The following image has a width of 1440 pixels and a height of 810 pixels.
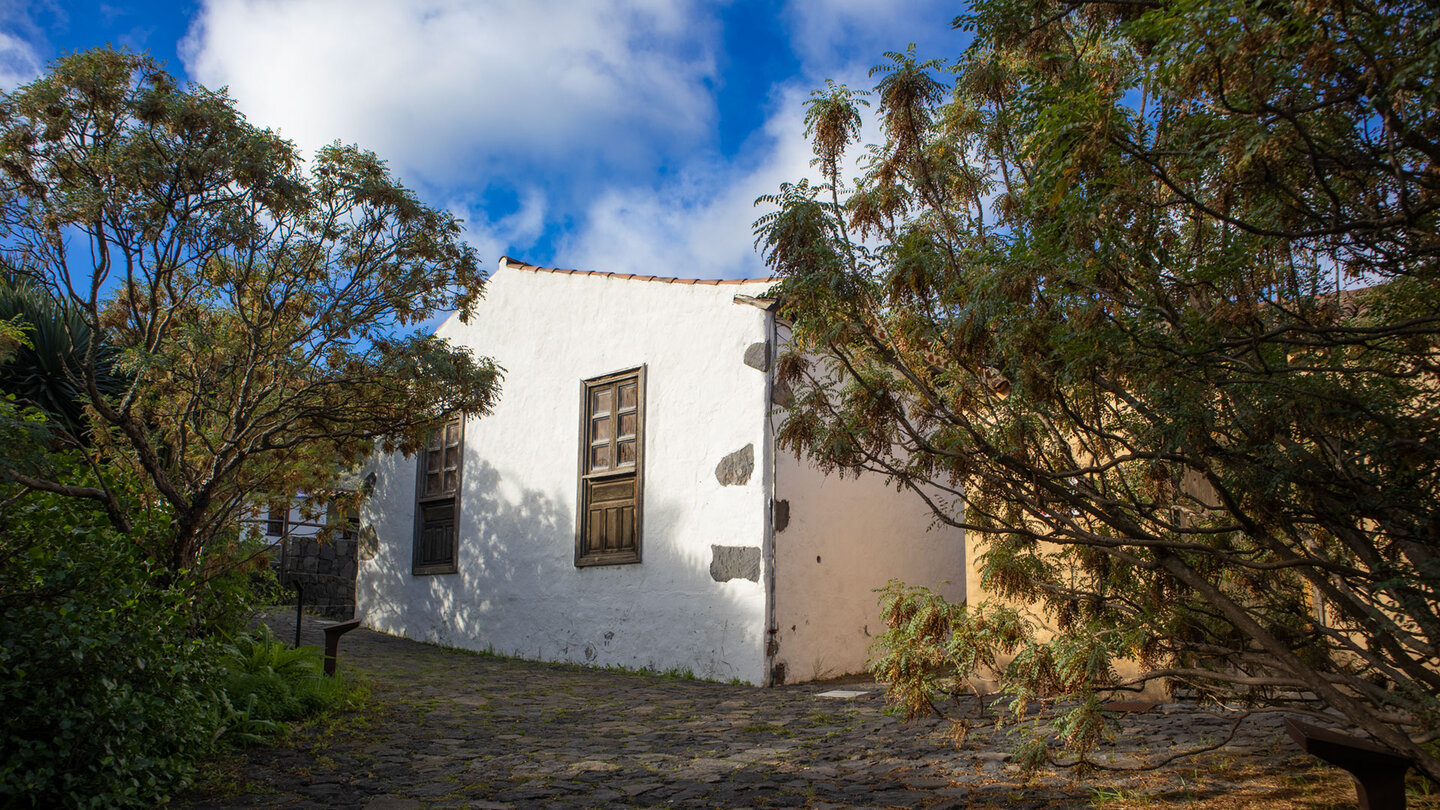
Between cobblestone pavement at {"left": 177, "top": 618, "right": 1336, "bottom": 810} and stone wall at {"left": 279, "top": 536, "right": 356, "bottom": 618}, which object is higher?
stone wall at {"left": 279, "top": 536, "right": 356, "bottom": 618}

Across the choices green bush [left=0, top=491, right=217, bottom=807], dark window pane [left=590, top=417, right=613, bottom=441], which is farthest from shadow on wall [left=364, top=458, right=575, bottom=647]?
green bush [left=0, top=491, right=217, bottom=807]

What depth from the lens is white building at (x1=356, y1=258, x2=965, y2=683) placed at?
8391 mm

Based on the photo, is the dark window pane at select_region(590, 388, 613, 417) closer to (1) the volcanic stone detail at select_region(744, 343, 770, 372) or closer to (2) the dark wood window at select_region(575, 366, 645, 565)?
(2) the dark wood window at select_region(575, 366, 645, 565)

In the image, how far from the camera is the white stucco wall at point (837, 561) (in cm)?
831

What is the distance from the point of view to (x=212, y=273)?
551 cm

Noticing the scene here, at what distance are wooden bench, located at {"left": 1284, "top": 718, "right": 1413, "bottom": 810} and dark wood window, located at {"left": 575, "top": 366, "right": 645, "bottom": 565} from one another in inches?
265

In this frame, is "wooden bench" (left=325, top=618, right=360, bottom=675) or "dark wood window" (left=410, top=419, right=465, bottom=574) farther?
"dark wood window" (left=410, top=419, right=465, bottom=574)

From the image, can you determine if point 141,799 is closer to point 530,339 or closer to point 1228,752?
point 1228,752

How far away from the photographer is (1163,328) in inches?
127

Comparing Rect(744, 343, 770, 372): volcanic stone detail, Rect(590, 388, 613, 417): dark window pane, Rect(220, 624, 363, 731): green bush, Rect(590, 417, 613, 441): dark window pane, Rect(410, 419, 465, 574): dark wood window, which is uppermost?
Rect(744, 343, 770, 372): volcanic stone detail

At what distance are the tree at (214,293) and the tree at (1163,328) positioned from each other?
298 centimetres

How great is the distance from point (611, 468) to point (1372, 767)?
7.48m

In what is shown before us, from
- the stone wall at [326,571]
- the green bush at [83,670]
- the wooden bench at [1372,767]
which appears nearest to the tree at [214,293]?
the green bush at [83,670]

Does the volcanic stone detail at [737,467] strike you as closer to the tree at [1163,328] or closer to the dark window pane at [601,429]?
the dark window pane at [601,429]
